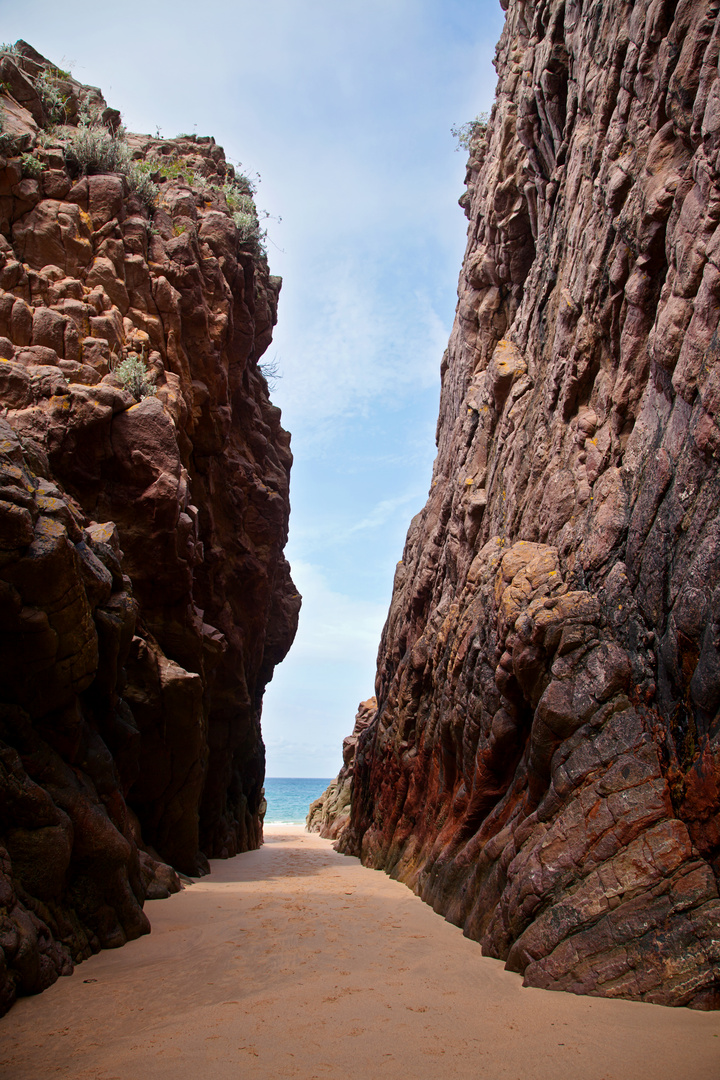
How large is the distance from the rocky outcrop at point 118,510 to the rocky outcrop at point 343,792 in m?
11.4

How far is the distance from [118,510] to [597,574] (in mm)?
9169

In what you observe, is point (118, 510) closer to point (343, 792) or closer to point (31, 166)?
point (31, 166)

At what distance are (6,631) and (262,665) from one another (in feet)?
66.3

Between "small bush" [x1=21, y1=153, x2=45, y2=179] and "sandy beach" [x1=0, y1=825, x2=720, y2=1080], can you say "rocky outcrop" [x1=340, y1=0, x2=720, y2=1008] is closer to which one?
"sandy beach" [x1=0, y1=825, x2=720, y2=1080]

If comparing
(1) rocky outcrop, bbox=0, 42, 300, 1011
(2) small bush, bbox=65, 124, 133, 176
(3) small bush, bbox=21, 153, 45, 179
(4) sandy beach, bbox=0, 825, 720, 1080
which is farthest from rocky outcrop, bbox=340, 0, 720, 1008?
(3) small bush, bbox=21, 153, 45, 179

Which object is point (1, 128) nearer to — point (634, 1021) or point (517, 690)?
point (517, 690)

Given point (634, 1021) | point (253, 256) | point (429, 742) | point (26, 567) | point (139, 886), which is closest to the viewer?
point (634, 1021)

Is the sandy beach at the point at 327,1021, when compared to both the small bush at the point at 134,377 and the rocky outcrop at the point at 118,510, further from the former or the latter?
the small bush at the point at 134,377

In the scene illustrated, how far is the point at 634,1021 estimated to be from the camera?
4.73 meters

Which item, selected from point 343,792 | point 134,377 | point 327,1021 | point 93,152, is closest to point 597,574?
point 327,1021

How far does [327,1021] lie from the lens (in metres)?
5.03

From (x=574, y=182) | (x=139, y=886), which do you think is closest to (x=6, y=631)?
(x=139, y=886)

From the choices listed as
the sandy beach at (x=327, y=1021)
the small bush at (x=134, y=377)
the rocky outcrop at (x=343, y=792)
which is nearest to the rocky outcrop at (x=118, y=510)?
the small bush at (x=134, y=377)

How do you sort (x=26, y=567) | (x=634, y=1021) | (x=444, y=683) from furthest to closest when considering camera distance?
(x=444, y=683) < (x=26, y=567) < (x=634, y=1021)
